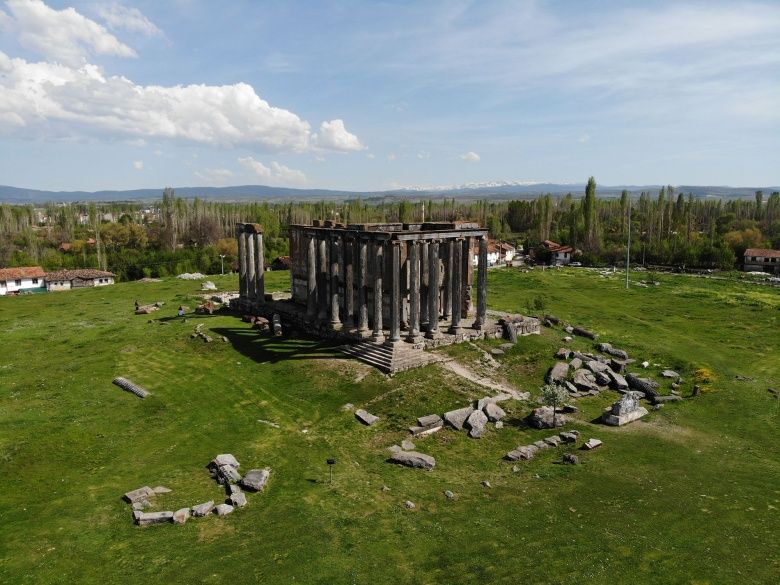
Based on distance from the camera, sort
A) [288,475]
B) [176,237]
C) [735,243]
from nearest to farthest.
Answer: [288,475] < [735,243] < [176,237]

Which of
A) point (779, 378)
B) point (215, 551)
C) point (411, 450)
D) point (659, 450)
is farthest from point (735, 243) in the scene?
point (215, 551)

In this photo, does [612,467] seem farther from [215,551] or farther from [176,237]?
[176,237]

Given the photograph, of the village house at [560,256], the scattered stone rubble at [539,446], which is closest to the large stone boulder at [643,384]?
the scattered stone rubble at [539,446]

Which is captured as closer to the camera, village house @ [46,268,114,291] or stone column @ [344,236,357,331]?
stone column @ [344,236,357,331]

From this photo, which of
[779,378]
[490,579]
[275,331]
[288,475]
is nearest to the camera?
[490,579]

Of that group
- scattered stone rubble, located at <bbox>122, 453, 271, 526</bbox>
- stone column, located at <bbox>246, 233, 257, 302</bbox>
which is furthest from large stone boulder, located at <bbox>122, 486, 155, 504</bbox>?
stone column, located at <bbox>246, 233, 257, 302</bbox>

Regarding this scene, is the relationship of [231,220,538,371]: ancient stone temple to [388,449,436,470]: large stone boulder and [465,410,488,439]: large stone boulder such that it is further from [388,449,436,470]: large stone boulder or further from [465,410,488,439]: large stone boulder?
[388,449,436,470]: large stone boulder
